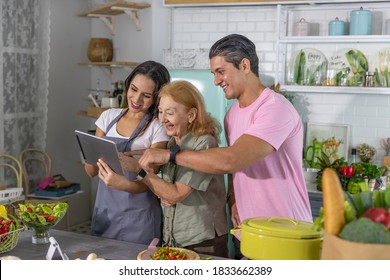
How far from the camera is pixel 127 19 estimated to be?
5859 mm

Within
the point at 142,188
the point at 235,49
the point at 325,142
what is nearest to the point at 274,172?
the point at 235,49

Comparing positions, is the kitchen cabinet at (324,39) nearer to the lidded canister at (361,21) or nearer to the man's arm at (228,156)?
the lidded canister at (361,21)

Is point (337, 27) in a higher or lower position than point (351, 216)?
higher

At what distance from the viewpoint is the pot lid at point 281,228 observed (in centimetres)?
174

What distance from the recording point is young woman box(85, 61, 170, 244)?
8.79ft

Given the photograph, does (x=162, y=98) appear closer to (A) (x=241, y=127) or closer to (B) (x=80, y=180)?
(A) (x=241, y=127)

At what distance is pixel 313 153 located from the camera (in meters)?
5.08

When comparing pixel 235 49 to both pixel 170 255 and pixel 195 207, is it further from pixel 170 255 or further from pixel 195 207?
pixel 170 255

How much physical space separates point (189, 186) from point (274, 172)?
0.35 metres

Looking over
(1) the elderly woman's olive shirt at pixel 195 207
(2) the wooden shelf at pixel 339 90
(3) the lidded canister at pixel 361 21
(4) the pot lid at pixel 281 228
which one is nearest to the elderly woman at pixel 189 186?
(1) the elderly woman's olive shirt at pixel 195 207

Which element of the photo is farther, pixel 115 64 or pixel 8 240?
pixel 115 64
